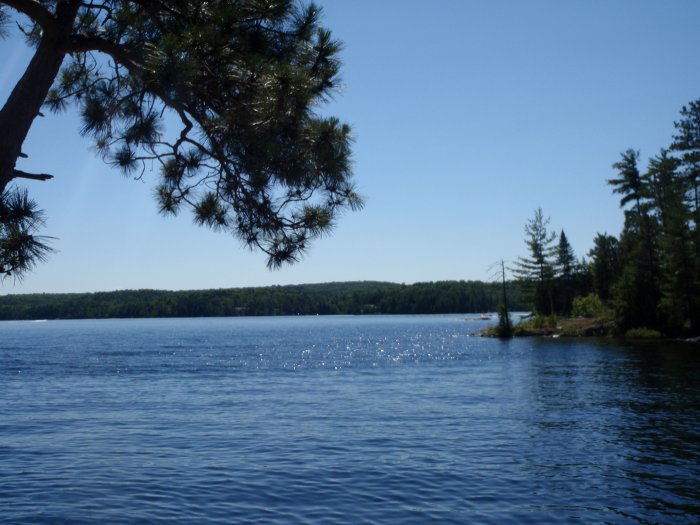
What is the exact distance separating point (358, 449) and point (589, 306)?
7504cm

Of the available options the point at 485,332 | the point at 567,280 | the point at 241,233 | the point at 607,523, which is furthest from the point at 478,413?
the point at 567,280

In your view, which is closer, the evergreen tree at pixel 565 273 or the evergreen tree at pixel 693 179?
the evergreen tree at pixel 693 179

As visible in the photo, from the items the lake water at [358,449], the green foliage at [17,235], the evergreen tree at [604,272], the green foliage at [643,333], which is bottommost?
the lake water at [358,449]

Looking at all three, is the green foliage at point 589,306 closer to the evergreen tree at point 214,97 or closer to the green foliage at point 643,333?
the green foliage at point 643,333

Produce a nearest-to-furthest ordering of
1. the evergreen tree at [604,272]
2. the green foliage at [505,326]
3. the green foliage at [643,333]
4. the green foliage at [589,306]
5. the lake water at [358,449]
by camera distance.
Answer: the lake water at [358,449], the green foliage at [643,333], the green foliage at [505,326], the green foliage at [589,306], the evergreen tree at [604,272]

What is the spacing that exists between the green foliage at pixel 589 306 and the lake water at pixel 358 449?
45.1 metres

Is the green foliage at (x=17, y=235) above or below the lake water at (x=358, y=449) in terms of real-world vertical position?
above

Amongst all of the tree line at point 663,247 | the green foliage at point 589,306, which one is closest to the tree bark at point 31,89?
the tree line at point 663,247

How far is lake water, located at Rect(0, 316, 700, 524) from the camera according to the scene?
12.8 metres

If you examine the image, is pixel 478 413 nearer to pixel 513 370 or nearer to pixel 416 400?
pixel 416 400

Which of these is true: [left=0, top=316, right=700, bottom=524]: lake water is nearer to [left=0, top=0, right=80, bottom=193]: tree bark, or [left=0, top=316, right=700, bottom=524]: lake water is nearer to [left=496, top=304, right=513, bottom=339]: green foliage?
[left=0, top=0, right=80, bottom=193]: tree bark

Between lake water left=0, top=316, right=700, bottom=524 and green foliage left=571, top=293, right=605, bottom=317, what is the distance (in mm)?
45096

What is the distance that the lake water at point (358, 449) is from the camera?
1277 centimetres

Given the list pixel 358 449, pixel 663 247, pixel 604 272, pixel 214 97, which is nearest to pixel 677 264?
pixel 663 247
